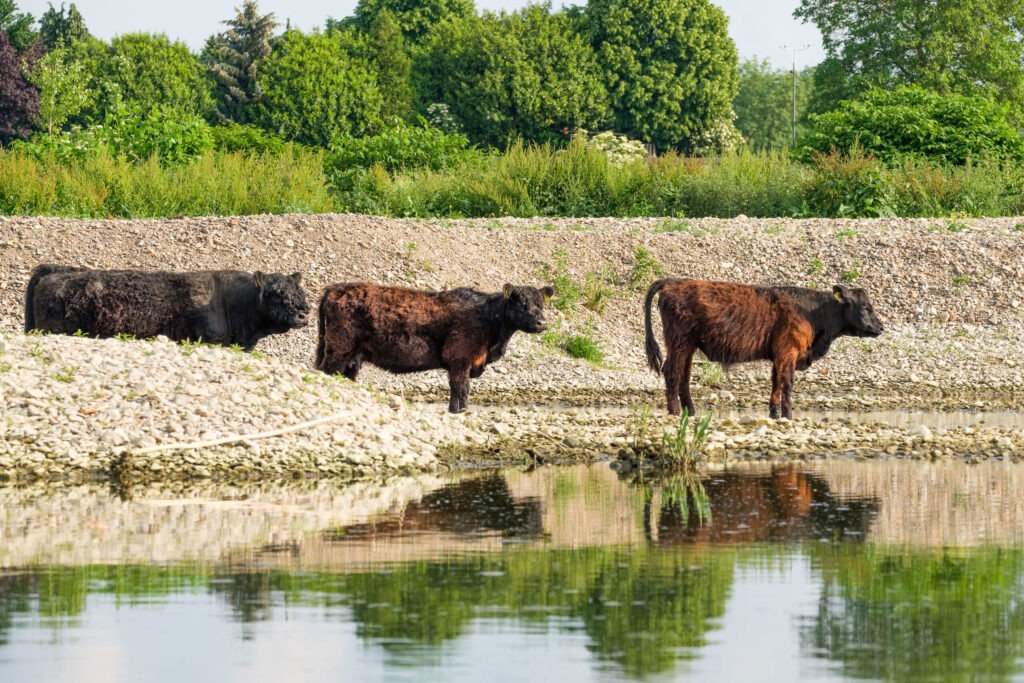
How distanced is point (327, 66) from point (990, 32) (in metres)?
28.7

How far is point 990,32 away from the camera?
61438mm

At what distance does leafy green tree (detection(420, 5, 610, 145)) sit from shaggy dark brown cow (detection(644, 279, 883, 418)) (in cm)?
4893

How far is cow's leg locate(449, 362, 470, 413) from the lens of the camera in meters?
19.3

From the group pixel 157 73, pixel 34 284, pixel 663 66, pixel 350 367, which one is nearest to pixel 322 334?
pixel 350 367

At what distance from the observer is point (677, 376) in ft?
64.5

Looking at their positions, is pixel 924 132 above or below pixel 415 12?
below

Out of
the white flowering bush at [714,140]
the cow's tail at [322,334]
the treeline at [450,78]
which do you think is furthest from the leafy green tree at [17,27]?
the cow's tail at [322,334]

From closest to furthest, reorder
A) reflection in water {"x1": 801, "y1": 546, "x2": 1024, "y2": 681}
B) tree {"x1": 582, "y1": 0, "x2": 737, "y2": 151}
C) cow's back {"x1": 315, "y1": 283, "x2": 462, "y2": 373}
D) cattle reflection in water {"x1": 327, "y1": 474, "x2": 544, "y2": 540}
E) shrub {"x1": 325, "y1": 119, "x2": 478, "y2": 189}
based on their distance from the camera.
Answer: reflection in water {"x1": 801, "y1": 546, "x2": 1024, "y2": 681}
cattle reflection in water {"x1": 327, "y1": 474, "x2": 544, "y2": 540}
cow's back {"x1": 315, "y1": 283, "x2": 462, "y2": 373}
shrub {"x1": 325, "y1": 119, "x2": 478, "y2": 189}
tree {"x1": 582, "y1": 0, "x2": 737, "y2": 151}

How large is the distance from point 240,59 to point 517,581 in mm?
72756

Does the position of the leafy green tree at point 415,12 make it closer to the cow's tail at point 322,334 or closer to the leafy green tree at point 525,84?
the leafy green tree at point 525,84

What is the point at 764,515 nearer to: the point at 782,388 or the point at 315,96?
the point at 782,388

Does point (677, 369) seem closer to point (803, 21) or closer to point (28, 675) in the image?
point (28, 675)

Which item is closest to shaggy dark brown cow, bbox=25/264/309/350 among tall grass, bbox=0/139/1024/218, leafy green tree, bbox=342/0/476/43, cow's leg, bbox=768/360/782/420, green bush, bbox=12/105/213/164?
cow's leg, bbox=768/360/782/420

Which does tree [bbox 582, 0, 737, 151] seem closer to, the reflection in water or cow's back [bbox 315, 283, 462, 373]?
cow's back [bbox 315, 283, 462, 373]
